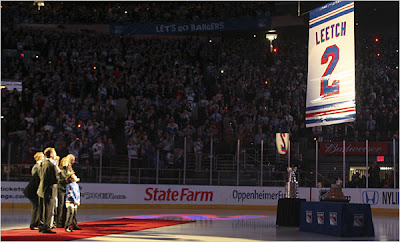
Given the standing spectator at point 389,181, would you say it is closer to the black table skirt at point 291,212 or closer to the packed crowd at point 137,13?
the black table skirt at point 291,212

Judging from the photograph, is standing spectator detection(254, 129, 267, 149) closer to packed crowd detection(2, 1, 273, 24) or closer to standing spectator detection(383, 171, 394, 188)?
standing spectator detection(383, 171, 394, 188)

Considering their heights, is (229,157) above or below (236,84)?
below

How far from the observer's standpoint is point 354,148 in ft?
71.5

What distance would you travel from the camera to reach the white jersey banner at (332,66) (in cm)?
1133

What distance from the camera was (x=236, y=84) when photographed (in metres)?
28.0

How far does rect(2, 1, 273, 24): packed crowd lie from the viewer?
1373 inches

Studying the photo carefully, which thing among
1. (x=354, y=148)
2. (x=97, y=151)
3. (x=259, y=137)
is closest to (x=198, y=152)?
(x=259, y=137)

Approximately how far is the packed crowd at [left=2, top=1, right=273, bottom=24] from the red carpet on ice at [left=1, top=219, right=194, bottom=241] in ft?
68.8

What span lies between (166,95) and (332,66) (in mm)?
15638

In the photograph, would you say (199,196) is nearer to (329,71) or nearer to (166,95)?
(166,95)

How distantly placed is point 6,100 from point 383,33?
21284 mm

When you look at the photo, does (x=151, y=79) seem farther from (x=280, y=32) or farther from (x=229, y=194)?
(x=280, y=32)

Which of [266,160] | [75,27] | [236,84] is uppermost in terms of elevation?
[75,27]

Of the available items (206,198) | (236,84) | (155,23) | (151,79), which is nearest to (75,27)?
(155,23)
